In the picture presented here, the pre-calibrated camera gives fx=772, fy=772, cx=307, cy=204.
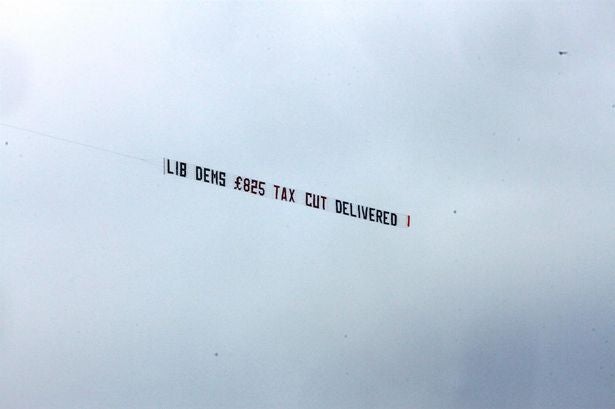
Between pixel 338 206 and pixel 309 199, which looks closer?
pixel 309 199

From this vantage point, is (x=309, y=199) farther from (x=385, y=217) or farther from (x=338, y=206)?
(x=385, y=217)

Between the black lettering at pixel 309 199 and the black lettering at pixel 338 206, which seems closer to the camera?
the black lettering at pixel 309 199

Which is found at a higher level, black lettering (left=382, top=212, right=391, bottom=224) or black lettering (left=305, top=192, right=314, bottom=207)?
black lettering (left=305, top=192, right=314, bottom=207)

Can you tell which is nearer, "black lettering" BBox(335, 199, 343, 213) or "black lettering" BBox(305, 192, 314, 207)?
"black lettering" BBox(305, 192, 314, 207)

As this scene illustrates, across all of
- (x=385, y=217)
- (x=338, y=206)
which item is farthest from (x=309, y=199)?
(x=385, y=217)

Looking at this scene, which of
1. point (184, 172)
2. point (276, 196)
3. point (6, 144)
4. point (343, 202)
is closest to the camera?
point (6, 144)

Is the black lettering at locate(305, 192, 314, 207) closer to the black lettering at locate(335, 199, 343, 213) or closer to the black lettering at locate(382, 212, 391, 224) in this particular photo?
the black lettering at locate(335, 199, 343, 213)

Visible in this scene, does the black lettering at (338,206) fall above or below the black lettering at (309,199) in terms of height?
below

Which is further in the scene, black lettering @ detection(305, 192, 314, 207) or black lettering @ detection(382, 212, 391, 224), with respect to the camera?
black lettering @ detection(382, 212, 391, 224)

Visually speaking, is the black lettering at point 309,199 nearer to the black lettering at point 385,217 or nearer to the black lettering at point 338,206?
the black lettering at point 338,206

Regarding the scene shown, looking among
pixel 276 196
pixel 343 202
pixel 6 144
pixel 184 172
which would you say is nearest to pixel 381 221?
pixel 343 202

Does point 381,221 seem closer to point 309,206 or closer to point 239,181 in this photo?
point 309,206
